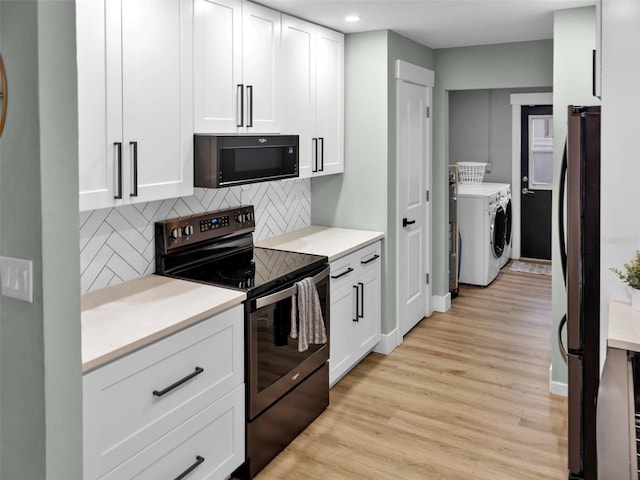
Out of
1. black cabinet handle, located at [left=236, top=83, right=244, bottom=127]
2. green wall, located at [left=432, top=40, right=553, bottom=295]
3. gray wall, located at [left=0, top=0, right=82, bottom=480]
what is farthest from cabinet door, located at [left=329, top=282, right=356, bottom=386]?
gray wall, located at [left=0, top=0, right=82, bottom=480]

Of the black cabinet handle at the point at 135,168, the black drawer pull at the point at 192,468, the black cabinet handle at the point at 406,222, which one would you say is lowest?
the black drawer pull at the point at 192,468

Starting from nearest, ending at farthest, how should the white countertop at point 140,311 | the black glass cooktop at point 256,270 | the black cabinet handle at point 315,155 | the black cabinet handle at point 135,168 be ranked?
the white countertop at point 140,311
the black cabinet handle at point 135,168
the black glass cooktop at point 256,270
the black cabinet handle at point 315,155

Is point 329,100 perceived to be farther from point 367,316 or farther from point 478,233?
point 478,233

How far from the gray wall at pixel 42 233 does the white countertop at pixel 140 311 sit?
19cm

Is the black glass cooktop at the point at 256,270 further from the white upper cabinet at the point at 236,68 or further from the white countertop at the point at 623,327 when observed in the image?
the white countertop at the point at 623,327

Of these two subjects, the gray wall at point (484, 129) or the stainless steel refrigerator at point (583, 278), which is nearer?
the stainless steel refrigerator at point (583, 278)

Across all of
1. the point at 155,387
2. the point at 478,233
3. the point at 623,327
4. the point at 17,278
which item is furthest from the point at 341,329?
the point at 478,233

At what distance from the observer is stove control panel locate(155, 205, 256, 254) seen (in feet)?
9.03

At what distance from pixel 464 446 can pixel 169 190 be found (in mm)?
1890

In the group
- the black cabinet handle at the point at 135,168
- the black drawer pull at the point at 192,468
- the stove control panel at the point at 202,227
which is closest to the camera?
the black drawer pull at the point at 192,468

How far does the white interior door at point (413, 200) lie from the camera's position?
408cm

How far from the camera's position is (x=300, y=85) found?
339 cm

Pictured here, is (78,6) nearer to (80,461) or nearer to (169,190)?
(169,190)

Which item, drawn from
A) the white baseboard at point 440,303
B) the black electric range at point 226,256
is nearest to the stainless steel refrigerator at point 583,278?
the black electric range at point 226,256
